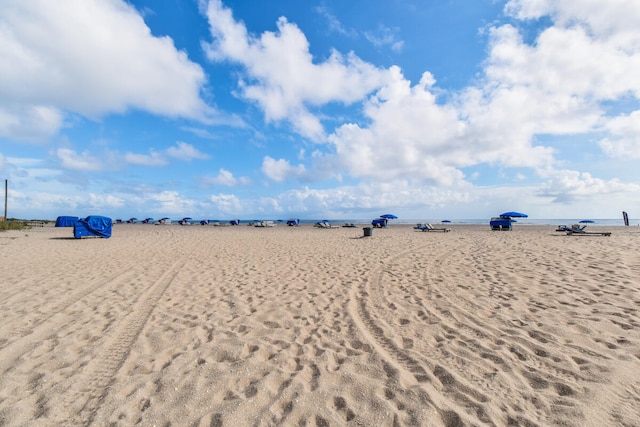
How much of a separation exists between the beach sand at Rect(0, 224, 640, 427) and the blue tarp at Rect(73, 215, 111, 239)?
14264 millimetres

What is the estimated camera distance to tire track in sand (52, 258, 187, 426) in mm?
2932

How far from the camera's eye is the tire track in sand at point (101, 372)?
2.93 metres

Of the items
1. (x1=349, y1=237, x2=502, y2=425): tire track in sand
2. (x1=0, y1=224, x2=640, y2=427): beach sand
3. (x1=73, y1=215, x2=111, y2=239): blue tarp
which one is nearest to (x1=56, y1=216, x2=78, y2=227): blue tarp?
(x1=73, y1=215, x2=111, y2=239): blue tarp

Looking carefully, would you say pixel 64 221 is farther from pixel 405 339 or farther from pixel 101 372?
pixel 405 339

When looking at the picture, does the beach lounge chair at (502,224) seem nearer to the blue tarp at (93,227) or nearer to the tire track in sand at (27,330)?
the tire track in sand at (27,330)

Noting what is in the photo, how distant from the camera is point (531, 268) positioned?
9078mm

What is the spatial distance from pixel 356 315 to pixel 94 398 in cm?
392

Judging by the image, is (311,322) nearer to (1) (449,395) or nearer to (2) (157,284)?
(1) (449,395)

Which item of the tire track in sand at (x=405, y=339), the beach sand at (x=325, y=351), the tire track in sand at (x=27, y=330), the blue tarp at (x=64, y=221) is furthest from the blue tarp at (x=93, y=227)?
the blue tarp at (x=64, y=221)

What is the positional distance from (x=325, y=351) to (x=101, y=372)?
2841mm

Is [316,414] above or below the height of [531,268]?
below

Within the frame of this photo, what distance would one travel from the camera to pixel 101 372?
3639 mm

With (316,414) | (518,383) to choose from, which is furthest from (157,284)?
(518,383)

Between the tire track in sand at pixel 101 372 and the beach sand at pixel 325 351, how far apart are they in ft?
0.07
